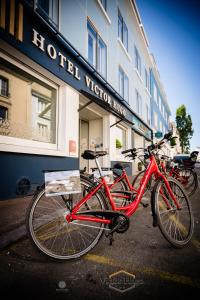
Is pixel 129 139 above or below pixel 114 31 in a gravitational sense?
below

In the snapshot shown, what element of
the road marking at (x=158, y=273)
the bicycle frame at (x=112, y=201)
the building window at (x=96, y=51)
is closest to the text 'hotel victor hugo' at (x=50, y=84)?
the building window at (x=96, y=51)

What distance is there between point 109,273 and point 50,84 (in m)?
5.53

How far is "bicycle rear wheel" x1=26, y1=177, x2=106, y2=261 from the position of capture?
1.90 metres

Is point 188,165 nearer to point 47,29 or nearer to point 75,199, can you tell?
point 75,199

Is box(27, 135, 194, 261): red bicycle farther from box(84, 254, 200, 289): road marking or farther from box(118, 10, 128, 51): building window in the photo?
box(118, 10, 128, 51): building window

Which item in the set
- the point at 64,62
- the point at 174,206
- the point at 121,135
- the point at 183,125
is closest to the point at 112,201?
the point at 174,206

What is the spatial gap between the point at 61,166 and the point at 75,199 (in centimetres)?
386

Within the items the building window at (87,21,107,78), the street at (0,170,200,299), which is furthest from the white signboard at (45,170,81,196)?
the building window at (87,21,107,78)

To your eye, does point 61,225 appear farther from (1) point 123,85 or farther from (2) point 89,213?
(1) point 123,85

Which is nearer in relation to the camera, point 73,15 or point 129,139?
point 73,15

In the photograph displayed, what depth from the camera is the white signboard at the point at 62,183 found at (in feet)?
6.45

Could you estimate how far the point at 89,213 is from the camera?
6.86ft

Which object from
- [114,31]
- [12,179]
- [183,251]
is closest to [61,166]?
[12,179]

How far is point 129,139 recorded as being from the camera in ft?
41.5
